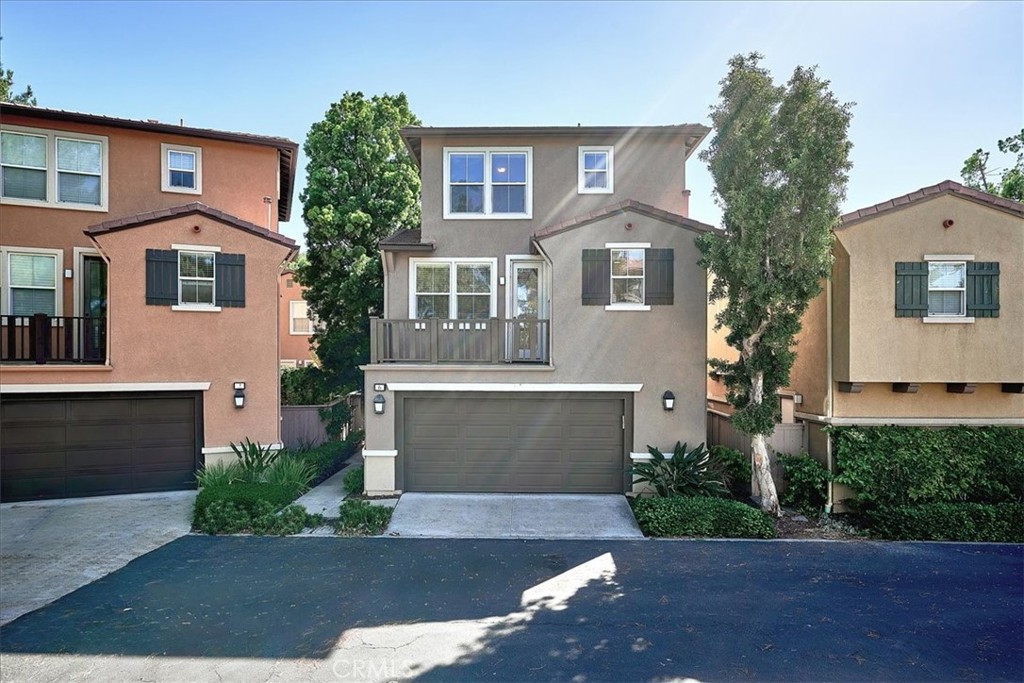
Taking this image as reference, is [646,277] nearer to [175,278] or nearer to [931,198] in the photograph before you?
[931,198]

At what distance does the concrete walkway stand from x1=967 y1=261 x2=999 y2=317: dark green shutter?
7639 millimetres

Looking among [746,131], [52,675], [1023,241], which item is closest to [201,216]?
[52,675]

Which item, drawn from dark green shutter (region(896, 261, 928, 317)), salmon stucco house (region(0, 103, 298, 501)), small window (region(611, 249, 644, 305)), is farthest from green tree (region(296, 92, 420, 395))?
dark green shutter (region(896, 261, 928, 317))

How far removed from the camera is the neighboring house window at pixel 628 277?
1084cm

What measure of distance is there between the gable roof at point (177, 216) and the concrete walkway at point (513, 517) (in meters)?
6.71

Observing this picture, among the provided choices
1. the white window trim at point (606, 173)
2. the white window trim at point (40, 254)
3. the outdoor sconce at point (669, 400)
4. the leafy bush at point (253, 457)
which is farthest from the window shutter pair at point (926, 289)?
the white window trim at point (40, 254)

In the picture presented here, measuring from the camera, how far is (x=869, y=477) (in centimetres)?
948

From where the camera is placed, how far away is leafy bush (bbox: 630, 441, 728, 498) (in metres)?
9.94

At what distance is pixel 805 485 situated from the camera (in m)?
10.2

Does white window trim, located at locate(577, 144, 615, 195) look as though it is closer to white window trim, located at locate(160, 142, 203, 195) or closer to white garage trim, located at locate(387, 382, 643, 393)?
white garage trim, located at locate(387, 382, 643, 393)

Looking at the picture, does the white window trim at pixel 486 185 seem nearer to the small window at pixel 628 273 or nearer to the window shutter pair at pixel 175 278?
the small window at pixel 628 273

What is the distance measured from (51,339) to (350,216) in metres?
7.71

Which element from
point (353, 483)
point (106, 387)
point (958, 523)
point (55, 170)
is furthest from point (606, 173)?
point (55, 170)

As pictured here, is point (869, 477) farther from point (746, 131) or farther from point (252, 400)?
point (252, 400)
